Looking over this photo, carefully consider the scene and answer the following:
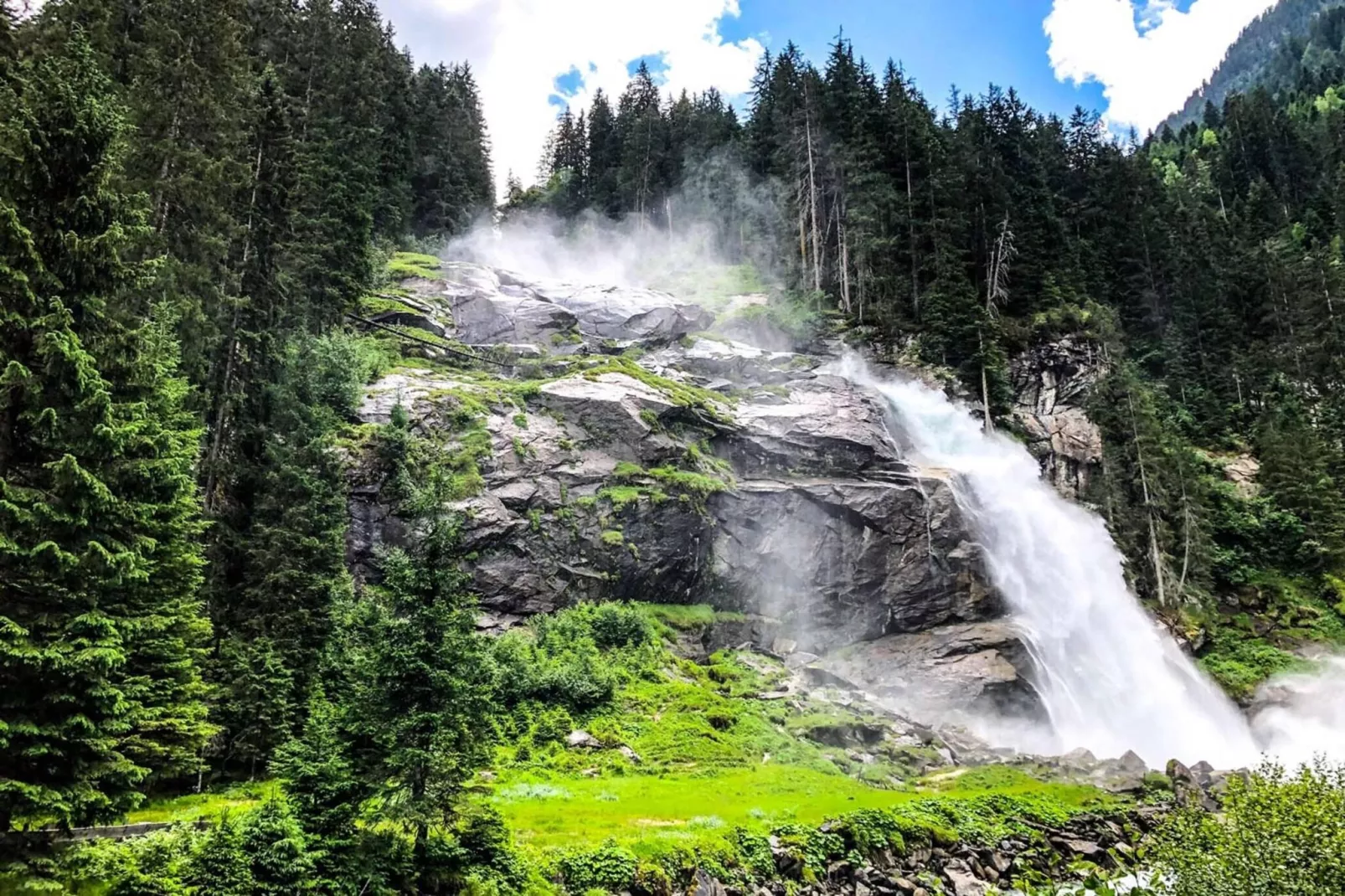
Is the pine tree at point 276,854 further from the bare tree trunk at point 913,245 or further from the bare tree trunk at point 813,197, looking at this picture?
the bare tree trunk at point 813,197

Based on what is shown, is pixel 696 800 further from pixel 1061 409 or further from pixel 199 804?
pixel 1061 409

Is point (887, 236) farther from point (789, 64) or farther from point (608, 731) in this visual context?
point (608, 731)

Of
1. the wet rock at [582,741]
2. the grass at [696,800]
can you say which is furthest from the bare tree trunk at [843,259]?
the wet rock at [582,741]

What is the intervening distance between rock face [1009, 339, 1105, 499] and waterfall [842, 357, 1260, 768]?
3689 mm

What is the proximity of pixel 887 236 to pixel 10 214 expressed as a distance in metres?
56.6

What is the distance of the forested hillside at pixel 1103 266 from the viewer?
147 feet

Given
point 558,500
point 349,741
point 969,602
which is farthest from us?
point 969,602

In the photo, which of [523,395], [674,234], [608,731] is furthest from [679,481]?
[674,234]

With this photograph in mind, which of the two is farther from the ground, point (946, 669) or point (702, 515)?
point (702, 515)

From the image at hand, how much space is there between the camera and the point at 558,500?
3131 centimetres

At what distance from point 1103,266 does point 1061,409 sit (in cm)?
2084

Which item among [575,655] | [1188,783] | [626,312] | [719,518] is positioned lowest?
[1188,783]

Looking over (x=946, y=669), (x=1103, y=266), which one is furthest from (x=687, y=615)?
(x=1103, y=266)

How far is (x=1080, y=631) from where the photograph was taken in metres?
35.4
